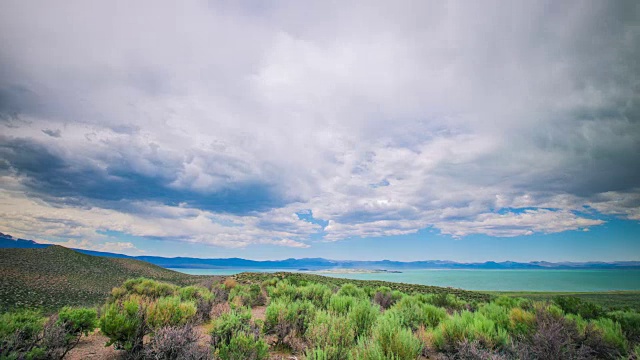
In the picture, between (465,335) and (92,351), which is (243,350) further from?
(465,335)

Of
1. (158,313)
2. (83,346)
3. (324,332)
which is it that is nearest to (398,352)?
(324,332)

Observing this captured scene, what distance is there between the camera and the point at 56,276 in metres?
29.0

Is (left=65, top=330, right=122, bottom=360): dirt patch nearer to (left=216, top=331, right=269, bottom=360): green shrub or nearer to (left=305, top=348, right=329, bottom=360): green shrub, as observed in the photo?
(left=216, top=331, right=269, bottom=360): green shrub

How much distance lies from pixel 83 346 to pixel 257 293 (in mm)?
9368

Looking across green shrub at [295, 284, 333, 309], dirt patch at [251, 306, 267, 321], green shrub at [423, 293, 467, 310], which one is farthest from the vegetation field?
green shrub at [423, 293, 467, 310]

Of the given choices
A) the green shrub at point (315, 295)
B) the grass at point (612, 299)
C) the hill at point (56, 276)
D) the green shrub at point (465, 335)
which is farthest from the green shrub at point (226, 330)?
the grass at point (612, 299)

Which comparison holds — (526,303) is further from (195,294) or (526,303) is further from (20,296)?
(20,296)

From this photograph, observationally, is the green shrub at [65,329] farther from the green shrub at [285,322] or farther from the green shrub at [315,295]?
the green shrub at [315,295]

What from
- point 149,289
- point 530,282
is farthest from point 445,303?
point 530,282

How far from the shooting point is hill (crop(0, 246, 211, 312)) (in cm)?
2006

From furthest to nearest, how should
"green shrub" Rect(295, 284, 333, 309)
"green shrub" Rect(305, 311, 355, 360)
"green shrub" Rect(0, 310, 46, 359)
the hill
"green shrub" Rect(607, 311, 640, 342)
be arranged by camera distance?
the hill, "green shrub" Rect(295, 284, 333, 309), "green shrub" Rect(607, 311, 640, 342), "green shrub" Rect(305, 311, 355, 360), "green shrub" Rect(0, 310, 46, 359)

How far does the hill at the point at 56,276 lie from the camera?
2006 centimetres

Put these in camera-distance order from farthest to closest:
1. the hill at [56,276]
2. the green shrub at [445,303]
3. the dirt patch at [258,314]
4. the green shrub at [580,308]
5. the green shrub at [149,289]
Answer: the hill at [56,276] < the green shrub at [149,289] < the green shrub at [445,303] < the dirt patch at [258,314] < the green shrub at [580,308]

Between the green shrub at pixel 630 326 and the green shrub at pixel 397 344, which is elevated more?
the green shrub at pixel 397 344
